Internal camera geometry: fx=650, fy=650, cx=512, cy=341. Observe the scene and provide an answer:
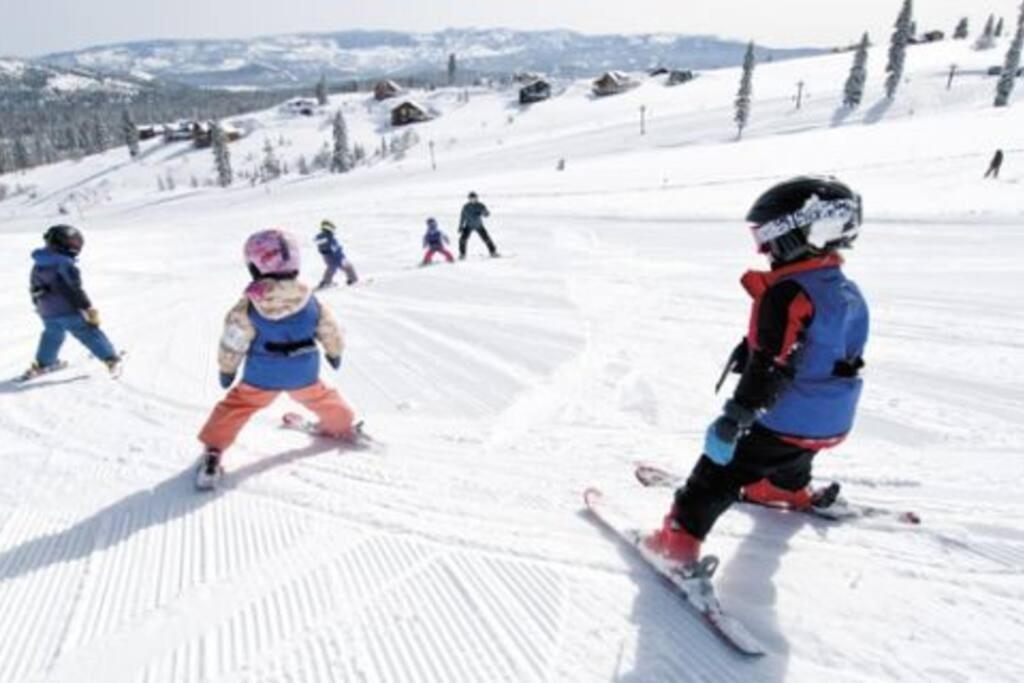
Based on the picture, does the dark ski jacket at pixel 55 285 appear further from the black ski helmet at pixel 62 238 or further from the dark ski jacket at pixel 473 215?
the dark ski jacket at pixel 473 215

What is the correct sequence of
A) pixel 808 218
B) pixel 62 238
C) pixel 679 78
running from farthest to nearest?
1. pixel 679 78
2. pixel 62 238
3. pixel 808 218

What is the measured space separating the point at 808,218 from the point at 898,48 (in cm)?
7241

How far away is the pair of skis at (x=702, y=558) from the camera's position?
266 centimetres

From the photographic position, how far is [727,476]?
9.86ft

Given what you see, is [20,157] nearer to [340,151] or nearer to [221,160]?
[221,160]

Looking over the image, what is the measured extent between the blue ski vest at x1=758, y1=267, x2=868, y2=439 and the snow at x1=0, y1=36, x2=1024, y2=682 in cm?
73

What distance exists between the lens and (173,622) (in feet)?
9.23

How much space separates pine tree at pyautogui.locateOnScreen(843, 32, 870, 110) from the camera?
196 ft

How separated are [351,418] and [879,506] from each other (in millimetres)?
3386

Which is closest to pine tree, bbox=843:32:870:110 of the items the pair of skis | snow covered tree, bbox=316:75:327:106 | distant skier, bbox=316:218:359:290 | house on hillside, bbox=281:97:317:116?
distant skier, bbox=316:218:359:290

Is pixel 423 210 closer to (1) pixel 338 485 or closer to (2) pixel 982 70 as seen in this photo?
(1) pixel 338 485

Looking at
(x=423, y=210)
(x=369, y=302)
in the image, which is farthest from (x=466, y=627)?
(x=423, y=210)

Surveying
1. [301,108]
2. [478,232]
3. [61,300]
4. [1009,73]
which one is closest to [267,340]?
[61,300]

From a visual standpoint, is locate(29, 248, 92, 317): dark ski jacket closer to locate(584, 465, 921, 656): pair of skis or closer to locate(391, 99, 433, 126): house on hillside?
locate(584, 465, 921, 656): pair of skis
